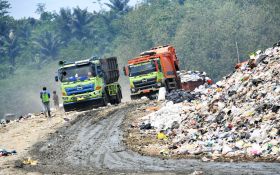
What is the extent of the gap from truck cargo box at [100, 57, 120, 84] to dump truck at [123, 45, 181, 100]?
3.49 feet

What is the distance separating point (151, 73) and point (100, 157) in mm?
19418

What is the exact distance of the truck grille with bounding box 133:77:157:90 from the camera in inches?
1426

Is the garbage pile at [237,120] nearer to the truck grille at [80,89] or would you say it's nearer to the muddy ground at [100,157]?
the muddy ground at [100,157]

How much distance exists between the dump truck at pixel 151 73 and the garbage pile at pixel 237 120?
448 inches

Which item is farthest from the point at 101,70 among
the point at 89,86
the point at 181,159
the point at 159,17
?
the point at 159,17

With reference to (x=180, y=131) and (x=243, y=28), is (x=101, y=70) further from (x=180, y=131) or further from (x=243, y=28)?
(x=243, y=28)

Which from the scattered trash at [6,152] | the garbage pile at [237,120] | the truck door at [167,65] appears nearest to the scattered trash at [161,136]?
the garbage pile at [237,120]

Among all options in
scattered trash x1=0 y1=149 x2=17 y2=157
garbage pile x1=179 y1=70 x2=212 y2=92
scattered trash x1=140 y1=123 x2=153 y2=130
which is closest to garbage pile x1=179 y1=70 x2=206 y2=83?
garbage pile x1=179 y1=70 x2=212 y2=92

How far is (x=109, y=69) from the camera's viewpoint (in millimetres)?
37188

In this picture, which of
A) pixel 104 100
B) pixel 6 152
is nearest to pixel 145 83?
pixel 104 100

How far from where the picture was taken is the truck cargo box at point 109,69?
35625 millimetres

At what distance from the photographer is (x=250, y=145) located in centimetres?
1510

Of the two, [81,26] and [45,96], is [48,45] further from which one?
[45,96]

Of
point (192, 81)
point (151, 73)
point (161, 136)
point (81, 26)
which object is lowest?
point (161, 136)
